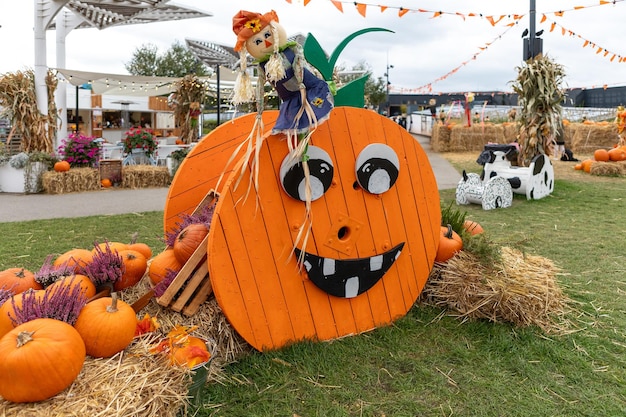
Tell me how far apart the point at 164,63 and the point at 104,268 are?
1559 inches

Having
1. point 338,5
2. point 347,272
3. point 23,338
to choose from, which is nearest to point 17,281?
point 23,338

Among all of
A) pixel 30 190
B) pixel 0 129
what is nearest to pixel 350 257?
pixel 30 190

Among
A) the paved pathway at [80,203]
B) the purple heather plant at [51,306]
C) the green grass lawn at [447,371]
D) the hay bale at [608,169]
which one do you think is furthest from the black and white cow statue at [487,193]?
the purple heather plant at [51,306]

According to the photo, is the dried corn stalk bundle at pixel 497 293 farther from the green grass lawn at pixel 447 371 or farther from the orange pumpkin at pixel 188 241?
the orange pumpkin at pixel 188 241

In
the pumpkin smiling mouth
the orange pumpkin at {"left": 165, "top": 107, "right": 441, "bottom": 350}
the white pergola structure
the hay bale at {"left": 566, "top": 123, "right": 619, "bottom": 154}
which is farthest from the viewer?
the hay bale at {"left": 566, "top": 123, "right": 619, "bottom": 154}

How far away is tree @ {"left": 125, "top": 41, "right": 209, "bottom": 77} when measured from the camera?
3909 cm

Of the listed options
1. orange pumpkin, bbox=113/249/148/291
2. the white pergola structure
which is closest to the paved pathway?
the white pergola structure

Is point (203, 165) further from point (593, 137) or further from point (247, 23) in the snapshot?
point (593, 137)

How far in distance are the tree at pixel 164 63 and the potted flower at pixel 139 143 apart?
28.0 meters

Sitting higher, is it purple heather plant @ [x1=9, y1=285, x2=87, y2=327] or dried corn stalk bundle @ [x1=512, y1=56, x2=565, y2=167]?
dried corn stalk bundle @ [x1=512, y1=56, x2=565, y2=167]

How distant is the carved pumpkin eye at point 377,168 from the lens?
3.10 m

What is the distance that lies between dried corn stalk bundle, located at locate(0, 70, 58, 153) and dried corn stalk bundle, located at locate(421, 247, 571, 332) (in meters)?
10.2

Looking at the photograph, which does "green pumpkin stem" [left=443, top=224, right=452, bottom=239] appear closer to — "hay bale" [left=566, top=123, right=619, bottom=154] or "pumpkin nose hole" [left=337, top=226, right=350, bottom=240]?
"pumpkin nose hole" [left=337, top=226, right=350, bottom=240]

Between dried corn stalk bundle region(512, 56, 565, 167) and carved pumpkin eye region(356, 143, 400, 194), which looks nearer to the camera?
carved pumpkin eye region(356, 143, 400, 194)
